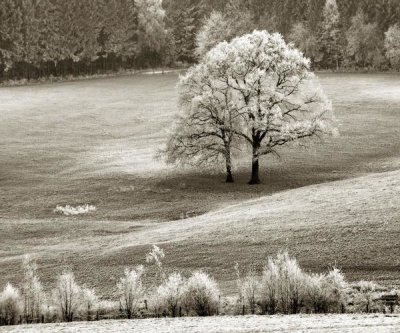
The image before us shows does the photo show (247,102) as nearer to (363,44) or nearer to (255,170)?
(255,170)

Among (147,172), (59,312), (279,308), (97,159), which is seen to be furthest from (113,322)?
(97,159)

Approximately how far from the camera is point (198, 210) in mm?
48906

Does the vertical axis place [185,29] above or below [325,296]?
above

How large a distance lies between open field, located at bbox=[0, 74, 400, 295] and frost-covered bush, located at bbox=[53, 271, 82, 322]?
16.0 ft

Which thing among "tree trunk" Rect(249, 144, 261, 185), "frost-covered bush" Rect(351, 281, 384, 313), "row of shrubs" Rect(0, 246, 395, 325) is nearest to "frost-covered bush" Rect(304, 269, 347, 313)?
"row of shrubs" Rect(0, 246, 395, 325)

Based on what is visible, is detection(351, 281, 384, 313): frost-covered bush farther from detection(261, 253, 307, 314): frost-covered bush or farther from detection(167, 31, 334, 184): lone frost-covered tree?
detection(167, 31, 334, 184): lone frost-covered tree

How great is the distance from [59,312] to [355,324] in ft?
33.7

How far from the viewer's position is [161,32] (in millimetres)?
147125

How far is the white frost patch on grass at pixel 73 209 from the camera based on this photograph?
49312mm

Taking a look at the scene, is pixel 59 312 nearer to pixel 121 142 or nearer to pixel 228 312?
pixel 228 312

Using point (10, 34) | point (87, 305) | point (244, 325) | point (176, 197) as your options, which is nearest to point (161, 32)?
point (10, 34)

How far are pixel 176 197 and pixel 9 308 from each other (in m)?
30.3

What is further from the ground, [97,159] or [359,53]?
[359,53]

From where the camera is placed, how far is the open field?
3281cm
